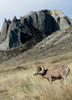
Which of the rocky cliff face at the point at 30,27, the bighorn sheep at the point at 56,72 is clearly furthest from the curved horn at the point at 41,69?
the rocky cliff face at the point at 30,27

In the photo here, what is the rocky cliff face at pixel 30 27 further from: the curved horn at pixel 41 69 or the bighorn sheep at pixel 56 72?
the bighorn sheep at pixel 56 72

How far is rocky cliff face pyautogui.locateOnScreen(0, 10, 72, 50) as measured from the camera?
14838 cm

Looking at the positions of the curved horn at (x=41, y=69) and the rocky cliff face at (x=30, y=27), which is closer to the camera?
Answer: the curved horn at (x=41, y=69)

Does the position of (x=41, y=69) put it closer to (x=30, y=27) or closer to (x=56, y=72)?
(x=56, y=72)

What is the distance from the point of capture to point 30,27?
169000 millimetres

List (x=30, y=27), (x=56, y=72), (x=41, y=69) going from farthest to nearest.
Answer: (x=30, y=27), (x=41, y=69), (x=56, y=72)

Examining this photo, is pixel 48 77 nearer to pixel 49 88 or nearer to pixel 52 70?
pixel 52 70

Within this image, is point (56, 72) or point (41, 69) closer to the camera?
point (56, 72)

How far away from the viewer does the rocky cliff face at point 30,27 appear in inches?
5842

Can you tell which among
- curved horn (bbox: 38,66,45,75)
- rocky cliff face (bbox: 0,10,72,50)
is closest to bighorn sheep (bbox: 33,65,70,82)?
curved horn (bbox: 38,66,45,75)

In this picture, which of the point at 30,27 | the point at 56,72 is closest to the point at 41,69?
the point at 56,72

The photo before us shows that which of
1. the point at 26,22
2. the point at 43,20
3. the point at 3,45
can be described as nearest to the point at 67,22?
the point at 43,20

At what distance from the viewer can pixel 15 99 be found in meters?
8.92

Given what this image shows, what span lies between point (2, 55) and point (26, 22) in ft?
142
